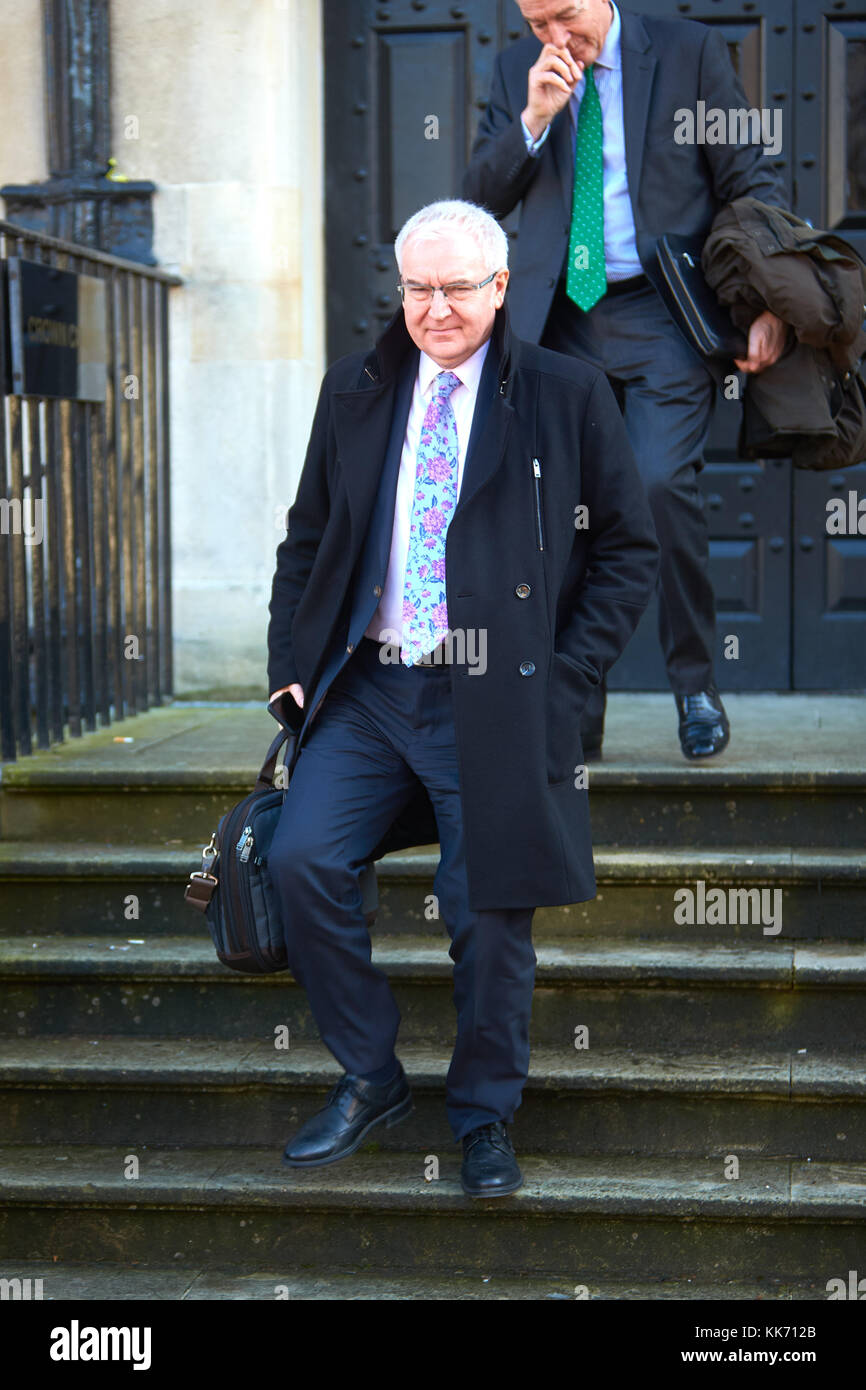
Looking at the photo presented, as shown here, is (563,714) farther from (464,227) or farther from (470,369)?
(464,227)

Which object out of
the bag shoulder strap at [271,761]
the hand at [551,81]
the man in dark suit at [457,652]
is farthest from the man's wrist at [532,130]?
the bag shoulder strap at [271,761]

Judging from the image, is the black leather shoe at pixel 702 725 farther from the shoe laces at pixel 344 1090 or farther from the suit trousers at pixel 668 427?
the shoe laces at pixel 344 1090

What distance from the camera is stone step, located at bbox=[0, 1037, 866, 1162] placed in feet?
12.6

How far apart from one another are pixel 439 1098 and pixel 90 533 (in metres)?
2.22

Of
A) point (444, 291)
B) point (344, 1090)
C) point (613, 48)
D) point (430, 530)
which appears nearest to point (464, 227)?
point (444, 291)

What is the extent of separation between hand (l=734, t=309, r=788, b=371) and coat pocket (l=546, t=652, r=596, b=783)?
1.38 meters

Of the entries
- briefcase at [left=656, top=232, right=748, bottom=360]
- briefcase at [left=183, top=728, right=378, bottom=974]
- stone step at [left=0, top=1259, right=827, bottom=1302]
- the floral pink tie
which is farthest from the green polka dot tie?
stone step at [left=0, top=1259, right=827, bottom=1302]

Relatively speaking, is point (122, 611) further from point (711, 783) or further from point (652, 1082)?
point (652, 1082)

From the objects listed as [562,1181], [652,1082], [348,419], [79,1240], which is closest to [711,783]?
[652,1082]

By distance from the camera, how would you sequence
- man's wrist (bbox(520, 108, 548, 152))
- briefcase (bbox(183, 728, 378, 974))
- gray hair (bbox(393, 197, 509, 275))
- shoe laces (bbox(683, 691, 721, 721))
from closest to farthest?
1. gray hair (bbox(393, 197, 509, 275))
2. briefcase (bbox(183, 728, 378, 974))
3. man's wrist (bbox(520, 108, 548, 152))
4. shoe laces (bbox(683, 691, 721, 721))

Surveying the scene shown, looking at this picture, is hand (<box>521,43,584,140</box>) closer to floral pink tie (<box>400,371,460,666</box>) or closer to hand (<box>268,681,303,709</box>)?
floral pink tie (<box>400,371,460,666</box>)

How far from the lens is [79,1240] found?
383 centimetres

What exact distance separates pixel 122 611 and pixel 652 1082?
8.30 feet

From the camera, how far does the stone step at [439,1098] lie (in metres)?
3.84
